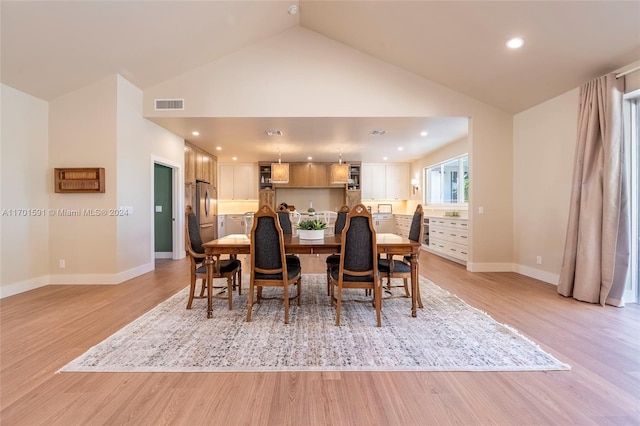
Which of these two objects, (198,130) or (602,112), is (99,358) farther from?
(602,112)

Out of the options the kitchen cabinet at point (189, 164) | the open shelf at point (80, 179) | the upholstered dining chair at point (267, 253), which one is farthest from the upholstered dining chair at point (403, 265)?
the kitchen cabinet at point (189, 164)

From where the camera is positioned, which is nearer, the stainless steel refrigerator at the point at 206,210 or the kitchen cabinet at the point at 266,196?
the stainless steel refrigerator at the point at 206,210

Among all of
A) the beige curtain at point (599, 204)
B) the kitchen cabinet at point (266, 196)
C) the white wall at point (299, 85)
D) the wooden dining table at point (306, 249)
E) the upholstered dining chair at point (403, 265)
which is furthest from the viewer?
the kitchen cabinet at point (266, 196)

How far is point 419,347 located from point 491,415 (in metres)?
0.71

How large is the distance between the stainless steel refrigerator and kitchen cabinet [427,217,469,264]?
17.3 ft

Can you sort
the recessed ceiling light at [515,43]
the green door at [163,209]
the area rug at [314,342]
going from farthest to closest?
the green door at [163,209], the recessed ceiling light at [515,43], the area rug at [314,342]

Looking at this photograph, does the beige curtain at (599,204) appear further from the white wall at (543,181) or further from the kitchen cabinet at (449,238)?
the kitchen cabinet at (449,238)

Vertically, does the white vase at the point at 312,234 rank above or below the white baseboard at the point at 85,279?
above

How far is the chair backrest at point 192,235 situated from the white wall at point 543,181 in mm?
4719

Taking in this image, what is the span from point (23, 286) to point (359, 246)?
174 inches

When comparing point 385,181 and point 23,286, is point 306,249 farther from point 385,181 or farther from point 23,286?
point 385,181

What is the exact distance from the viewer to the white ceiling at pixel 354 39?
2816 millimetres

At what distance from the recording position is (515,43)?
10.6 ft

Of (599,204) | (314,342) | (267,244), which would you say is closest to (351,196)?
(599,204)
